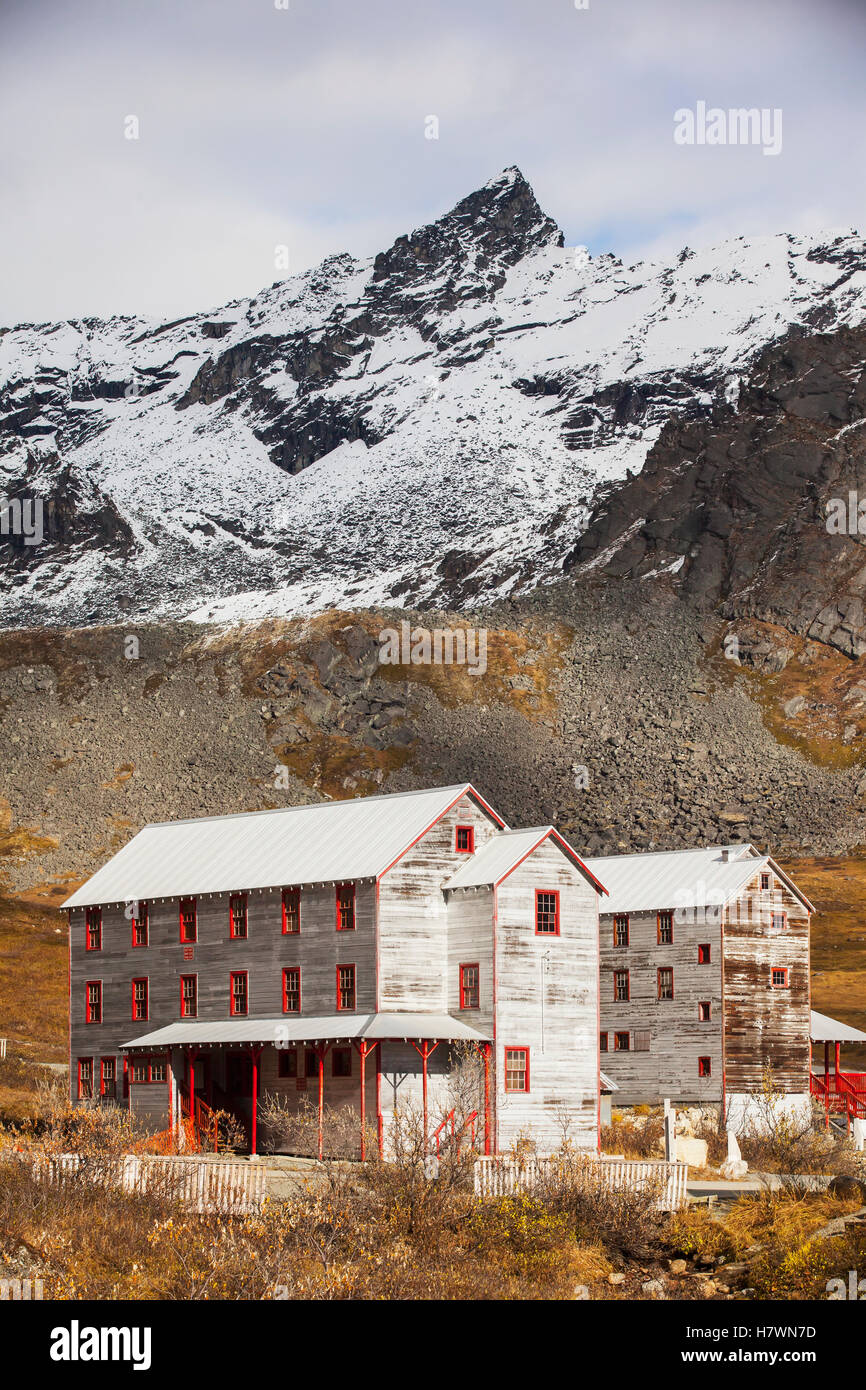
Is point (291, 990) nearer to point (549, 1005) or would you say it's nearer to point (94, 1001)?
point (549, 1005)

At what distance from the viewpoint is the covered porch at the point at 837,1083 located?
64688 millimetres

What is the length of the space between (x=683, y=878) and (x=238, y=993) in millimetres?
19001

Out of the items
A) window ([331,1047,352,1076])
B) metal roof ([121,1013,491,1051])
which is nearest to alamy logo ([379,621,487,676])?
metal roof ([121,1013,491,1051])

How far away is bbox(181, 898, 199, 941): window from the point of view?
53.2m

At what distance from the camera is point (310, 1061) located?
49750 mm

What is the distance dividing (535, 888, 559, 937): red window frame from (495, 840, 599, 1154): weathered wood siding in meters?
0.11

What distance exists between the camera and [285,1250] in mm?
24156

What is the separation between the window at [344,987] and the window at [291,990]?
1502mm

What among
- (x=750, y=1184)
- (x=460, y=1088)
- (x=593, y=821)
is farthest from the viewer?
(x=593, y=821)

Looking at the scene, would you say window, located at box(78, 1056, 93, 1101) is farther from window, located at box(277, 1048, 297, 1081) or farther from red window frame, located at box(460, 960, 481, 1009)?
red window frame, located at box(460, 960, 481, 1009)

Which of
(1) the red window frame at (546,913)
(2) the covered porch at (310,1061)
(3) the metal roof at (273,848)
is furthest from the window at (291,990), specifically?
(1) the red window frame at (546,913)
